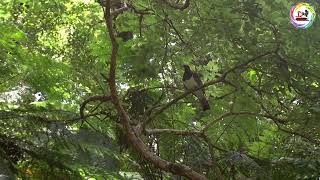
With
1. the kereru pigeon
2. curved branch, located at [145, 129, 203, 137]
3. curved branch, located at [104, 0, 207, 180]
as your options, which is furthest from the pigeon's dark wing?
curved branch, located at [104, 0, 207, 180]

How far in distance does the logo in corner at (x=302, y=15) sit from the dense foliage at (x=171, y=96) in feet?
0.28

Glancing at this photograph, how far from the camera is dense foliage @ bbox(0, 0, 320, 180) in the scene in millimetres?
4824

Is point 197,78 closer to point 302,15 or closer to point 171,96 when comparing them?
point 171,96

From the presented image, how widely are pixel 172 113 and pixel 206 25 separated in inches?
59.4

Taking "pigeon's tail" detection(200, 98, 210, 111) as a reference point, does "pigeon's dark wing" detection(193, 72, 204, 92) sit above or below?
above

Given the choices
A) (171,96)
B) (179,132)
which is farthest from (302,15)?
(171,96)

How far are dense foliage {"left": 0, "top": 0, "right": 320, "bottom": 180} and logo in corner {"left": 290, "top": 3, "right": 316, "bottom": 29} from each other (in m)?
0.08

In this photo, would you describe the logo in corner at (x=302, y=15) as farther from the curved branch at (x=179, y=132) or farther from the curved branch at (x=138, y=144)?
the curved branch at (x=138, y=144)

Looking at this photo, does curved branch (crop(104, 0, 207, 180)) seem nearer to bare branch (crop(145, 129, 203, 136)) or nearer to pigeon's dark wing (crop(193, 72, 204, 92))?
bare branch (crop(145, 129, 203, 136))

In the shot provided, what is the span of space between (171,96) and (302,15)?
108 inches

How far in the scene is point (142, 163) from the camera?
5.29m

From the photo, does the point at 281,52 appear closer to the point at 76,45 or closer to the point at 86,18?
the point at 76,45

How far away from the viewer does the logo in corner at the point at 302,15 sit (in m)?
4.57


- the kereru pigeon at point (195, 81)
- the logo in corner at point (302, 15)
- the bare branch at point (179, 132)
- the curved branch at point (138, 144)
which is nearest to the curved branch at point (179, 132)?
Answer: the bare branch at point (179, 132)
